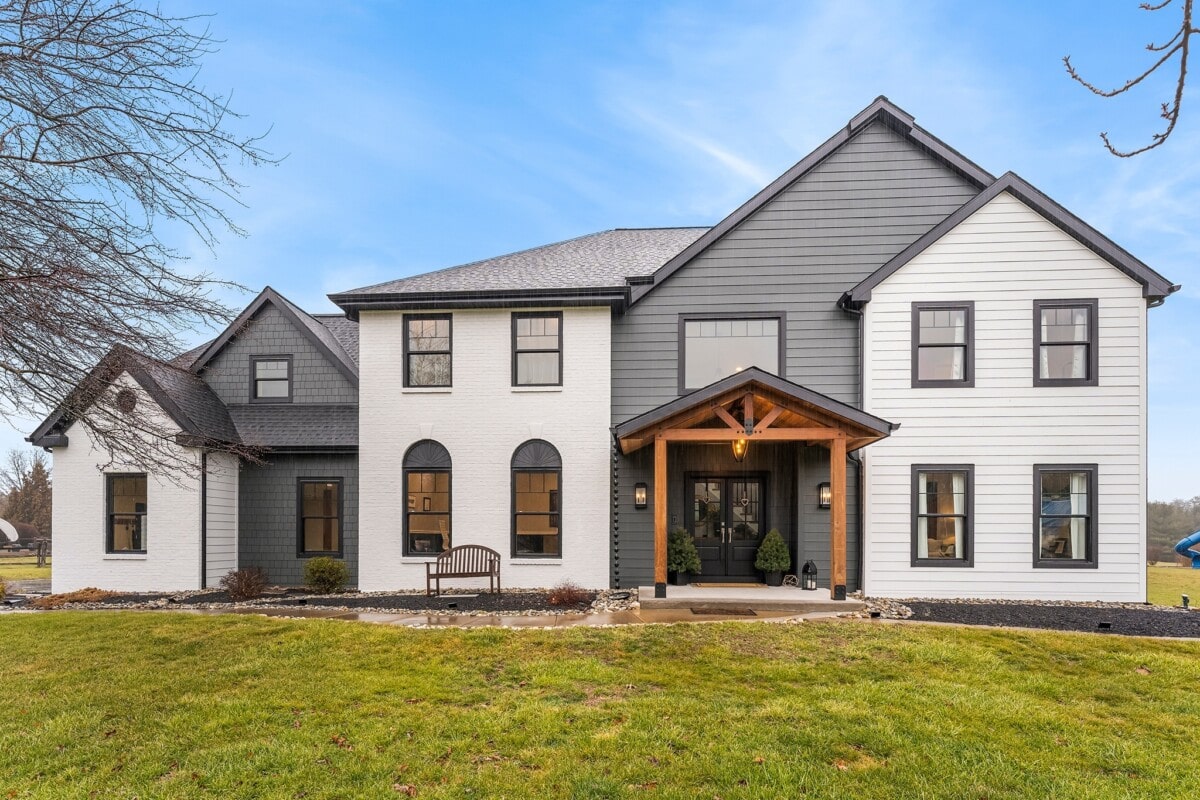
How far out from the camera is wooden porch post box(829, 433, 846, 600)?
9938 mm

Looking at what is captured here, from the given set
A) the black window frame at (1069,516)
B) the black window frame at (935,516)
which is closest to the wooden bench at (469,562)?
the black window frame at (935,516)

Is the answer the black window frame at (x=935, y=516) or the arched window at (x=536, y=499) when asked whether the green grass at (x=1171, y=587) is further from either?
the arched window at (x=536, y=499)

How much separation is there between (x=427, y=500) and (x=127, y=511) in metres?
6.15

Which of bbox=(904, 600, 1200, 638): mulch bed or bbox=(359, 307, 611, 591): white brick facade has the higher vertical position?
bbox=(359, 307, 611, 591): white brick facade

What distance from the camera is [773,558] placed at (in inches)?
457

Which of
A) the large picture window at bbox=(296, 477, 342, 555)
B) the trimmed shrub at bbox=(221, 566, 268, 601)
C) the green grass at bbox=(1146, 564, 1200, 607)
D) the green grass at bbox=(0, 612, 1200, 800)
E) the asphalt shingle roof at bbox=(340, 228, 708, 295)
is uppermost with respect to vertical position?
the asphalt shingle roof at bbox=(340, 228, 708, 295)

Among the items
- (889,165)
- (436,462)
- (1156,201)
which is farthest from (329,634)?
(1156,201)

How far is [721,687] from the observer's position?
6.12 meters

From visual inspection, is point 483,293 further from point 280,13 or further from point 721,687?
point 721,687

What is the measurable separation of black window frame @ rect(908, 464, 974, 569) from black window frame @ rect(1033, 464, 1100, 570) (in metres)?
1.06

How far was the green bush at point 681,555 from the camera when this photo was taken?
11.6m

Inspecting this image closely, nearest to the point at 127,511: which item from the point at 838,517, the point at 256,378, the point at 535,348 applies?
the point at 256,378

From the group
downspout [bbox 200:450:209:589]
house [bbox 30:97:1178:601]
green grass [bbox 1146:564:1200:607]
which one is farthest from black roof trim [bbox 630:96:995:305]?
downspout [bbox 200:450:209:589]

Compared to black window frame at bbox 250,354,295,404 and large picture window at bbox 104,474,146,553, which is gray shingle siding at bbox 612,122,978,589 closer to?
black window frame at bbox 250,354,295,404
